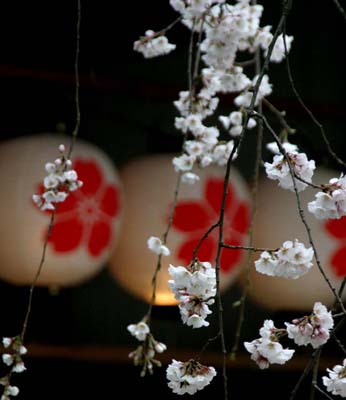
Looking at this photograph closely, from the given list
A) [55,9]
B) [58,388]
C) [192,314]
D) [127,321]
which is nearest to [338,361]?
[127,321]

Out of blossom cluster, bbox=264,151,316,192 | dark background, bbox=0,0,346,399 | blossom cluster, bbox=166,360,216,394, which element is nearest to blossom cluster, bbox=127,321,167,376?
blossom cluster, bbox=166,360,216,394

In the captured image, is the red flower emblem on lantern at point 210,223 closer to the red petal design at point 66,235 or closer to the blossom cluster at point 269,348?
the red petal design at point 66,235

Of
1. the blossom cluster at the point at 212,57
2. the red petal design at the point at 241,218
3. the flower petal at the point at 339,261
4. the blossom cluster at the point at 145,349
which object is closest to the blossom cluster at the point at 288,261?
the blossom cluster at the point at 145,349

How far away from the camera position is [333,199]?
1885mm

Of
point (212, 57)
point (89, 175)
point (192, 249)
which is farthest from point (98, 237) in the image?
point (212, 57)

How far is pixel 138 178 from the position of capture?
3.67 m

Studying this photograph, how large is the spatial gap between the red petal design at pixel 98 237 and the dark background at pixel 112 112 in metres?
0.31

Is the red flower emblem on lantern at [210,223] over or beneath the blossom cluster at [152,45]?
beneath

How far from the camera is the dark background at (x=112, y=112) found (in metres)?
3.70

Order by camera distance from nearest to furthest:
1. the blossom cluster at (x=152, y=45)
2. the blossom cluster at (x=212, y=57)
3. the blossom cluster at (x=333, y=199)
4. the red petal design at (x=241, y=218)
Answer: the blossom cluster at (x=333, y=199)
the blossom cluster at (x=212, y=57)
the blossom cluster at (x=152, y=45)
the red petal design at (x=241, y=218)

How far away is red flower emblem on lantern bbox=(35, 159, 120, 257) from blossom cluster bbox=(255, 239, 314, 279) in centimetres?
151

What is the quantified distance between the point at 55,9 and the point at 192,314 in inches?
80.2

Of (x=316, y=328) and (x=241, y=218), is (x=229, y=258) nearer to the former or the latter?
(x=241, y=218)

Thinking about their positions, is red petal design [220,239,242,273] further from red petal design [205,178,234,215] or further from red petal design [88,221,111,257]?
red petal design [88,221,111,257]
